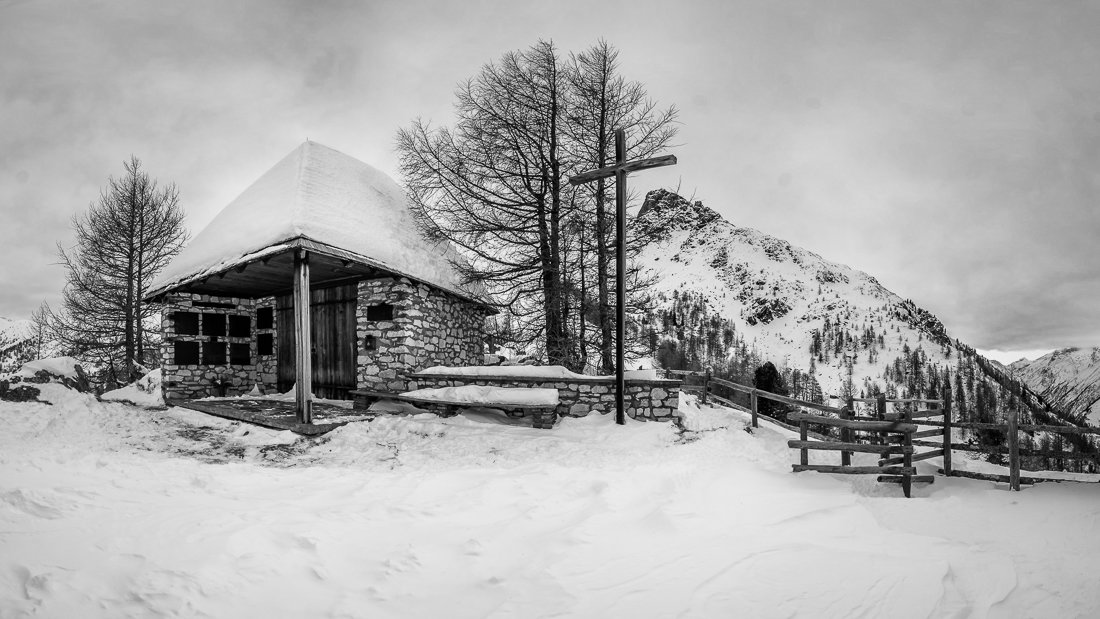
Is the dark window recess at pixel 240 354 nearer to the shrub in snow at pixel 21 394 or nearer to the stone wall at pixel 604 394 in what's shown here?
the shrub in snow at pixel 21 394

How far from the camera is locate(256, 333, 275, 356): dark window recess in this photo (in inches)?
536

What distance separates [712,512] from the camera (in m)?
4.54

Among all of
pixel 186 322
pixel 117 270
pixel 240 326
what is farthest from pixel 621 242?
pixel 117 270

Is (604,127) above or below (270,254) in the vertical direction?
above

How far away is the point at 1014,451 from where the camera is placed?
5656 mm

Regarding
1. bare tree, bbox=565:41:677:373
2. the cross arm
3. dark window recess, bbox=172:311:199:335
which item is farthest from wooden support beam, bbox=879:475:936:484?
dark window recess, bbox=172:311:199:335

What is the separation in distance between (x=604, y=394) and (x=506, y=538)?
221 inches

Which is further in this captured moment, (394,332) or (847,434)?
(394,332)

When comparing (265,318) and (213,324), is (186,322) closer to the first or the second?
(213,324)

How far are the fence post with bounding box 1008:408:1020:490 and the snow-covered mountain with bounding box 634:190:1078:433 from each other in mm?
75787

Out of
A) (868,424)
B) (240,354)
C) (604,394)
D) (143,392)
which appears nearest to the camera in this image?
(868,424)

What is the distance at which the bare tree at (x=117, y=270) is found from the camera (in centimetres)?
1630

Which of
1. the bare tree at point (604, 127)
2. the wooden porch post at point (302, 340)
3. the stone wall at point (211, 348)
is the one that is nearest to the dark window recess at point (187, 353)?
the stone wall at point (211, 348)

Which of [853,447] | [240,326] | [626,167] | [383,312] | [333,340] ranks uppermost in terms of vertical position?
[626,167]
